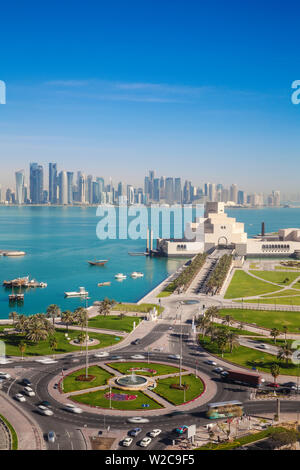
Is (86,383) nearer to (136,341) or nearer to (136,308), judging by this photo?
(136,341)

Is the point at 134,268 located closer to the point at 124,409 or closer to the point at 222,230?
the point at 222,230

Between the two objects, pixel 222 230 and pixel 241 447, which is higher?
pixel 222 230

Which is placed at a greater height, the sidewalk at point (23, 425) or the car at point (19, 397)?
the car at point (19, 397)

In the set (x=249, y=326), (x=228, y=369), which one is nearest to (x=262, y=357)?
(x=228, y=369)

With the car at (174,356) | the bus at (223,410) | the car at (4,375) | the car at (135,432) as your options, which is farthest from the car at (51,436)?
the car at (174,356)

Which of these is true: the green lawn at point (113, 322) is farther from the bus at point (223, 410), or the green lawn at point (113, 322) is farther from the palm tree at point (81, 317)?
the bus at point (223, 410)
